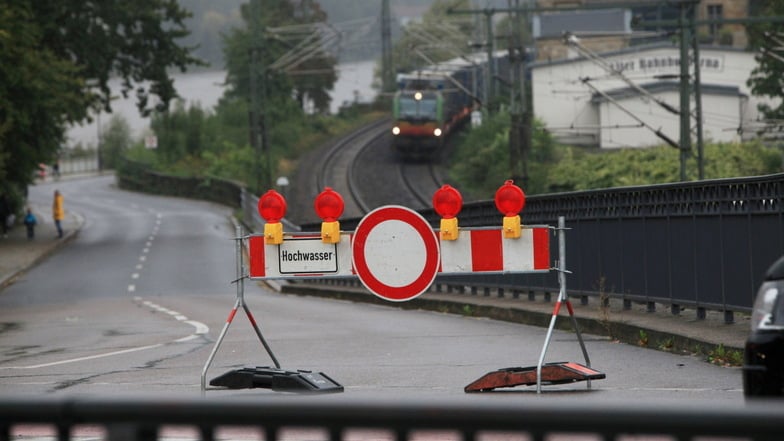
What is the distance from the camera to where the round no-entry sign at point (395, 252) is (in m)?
11.1

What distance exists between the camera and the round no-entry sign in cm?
1105

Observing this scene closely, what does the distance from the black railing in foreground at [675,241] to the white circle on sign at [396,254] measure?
3.44 metres

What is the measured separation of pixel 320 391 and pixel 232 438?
6.68ft

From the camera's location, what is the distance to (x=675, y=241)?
603 inches

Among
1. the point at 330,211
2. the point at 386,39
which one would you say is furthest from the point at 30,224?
the point at 330,211

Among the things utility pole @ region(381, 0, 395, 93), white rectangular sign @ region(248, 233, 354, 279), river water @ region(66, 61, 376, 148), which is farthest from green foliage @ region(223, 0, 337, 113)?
white rectangular sign @ region(248, 233, 354, 279)

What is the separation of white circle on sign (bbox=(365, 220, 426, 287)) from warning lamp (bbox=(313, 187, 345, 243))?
0.98 ft

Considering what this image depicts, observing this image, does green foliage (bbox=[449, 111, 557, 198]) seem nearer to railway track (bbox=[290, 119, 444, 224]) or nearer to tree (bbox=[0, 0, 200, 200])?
railway track (bbox=[290, 119, 444, 224])

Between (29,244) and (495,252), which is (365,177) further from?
(495,252)

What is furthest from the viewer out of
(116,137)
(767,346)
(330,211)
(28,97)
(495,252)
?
(116,137)

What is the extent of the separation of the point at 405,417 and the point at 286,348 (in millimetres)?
12627

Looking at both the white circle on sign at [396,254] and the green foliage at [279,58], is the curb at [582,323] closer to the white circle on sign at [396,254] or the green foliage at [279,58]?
the white circle on sign at [396,254]

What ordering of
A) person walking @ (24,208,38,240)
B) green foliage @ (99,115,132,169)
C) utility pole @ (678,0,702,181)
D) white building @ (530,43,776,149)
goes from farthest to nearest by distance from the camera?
green foliage @ (99,115,132,169)
white building @ (530,43,776,149)
person walking @ (24,208,38,240)
utility pole @ (678,0,702,181)

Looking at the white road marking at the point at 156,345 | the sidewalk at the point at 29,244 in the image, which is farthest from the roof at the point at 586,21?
the white road marking at the point at 156,345
